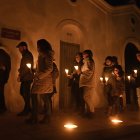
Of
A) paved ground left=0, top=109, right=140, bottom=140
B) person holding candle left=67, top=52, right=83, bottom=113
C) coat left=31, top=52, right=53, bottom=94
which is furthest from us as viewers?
person holding candle left=67, top=52, right=83, bottom=113

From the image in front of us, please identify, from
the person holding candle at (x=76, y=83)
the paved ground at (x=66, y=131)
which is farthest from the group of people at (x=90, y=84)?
the paved ground at (x=66, y=131)

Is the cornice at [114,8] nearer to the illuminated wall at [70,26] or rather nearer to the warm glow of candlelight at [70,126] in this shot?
the illuminated wall at [70,26]

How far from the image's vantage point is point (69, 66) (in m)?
11.7

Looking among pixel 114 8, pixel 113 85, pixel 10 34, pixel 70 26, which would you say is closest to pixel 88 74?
pixel 113 85

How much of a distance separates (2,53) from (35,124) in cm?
339

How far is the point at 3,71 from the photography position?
9188 mm

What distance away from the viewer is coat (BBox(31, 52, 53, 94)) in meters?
6.88

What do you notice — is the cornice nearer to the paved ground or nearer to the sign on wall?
the sign on wall

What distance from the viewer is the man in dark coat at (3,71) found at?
9.13 meters

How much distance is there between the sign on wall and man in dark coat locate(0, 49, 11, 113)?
0.52 meters

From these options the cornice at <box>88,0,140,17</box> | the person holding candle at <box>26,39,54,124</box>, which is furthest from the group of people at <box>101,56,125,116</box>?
the cornice at <box>88,0,140,17</box>

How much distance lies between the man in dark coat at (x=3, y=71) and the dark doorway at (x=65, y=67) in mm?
2540

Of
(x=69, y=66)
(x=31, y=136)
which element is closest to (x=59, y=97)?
(x=69, y=66)

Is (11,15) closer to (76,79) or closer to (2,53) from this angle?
(2,53)
